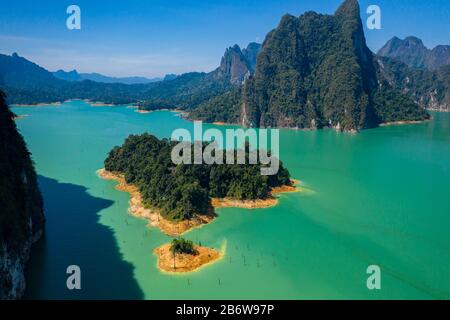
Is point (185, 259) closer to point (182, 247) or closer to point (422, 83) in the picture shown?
point (182, 247)

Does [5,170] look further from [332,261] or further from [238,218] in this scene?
[332,261]

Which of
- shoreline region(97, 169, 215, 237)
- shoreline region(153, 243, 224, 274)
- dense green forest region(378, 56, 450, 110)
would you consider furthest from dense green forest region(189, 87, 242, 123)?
shoreline region(153, 243, 224, 274)

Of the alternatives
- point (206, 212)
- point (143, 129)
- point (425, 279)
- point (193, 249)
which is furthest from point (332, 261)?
point (143, 129)

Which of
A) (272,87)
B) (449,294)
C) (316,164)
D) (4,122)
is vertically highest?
(272,87)

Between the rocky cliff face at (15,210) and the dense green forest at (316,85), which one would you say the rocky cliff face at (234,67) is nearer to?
the dense green forest at (316,85)

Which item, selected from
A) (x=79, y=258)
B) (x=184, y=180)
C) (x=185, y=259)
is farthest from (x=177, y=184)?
(x=79, y=258)
